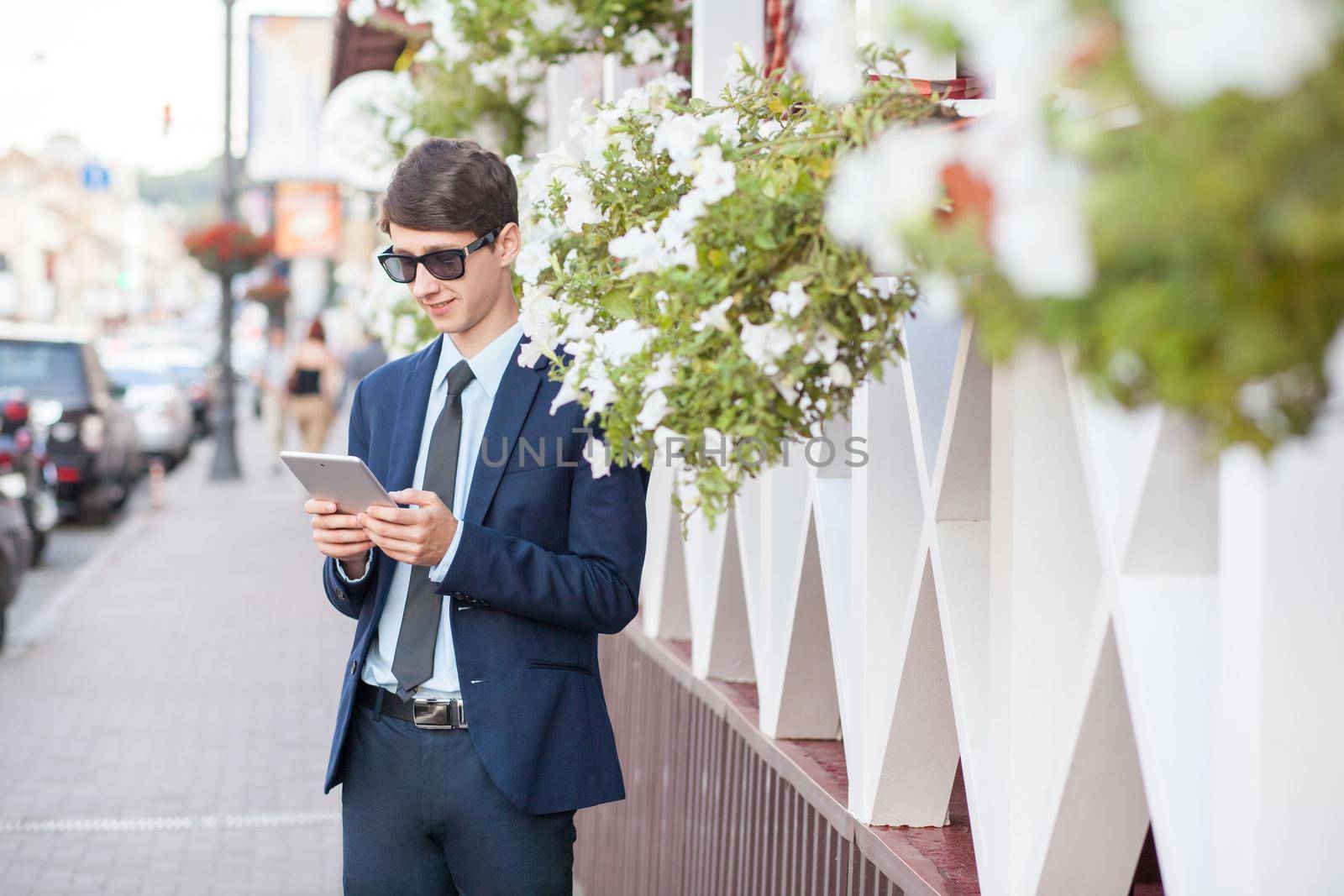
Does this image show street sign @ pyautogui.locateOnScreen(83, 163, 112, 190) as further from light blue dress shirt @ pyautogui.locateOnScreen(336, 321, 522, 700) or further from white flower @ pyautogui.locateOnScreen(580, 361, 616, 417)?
white flower @ pyautogui.locateOnScreen(580, 361, 616, 417)

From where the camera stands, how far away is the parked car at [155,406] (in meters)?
21.0

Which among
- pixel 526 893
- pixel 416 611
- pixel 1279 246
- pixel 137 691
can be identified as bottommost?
pixel 137 691

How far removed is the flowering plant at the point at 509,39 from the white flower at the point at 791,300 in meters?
3.05

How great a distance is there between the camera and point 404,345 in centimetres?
654

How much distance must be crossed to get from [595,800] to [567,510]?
48cm

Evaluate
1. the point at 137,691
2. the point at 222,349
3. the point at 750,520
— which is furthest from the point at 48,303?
the point at 750,520

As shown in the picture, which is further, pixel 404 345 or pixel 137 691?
pixel 137 691

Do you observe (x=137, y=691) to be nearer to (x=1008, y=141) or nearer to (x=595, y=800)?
(x=595, y=800)

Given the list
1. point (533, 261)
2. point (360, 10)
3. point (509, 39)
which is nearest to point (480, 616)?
point (533, 261)

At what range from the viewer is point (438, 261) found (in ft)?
8.37

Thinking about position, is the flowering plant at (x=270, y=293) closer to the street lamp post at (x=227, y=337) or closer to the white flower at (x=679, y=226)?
the street lamp post at (x=227, y=337)

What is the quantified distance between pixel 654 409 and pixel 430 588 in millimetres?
1156

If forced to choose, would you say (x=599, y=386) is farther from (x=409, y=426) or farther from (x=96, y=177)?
(x=96, y=177)

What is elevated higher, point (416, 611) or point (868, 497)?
point (868, 497)
